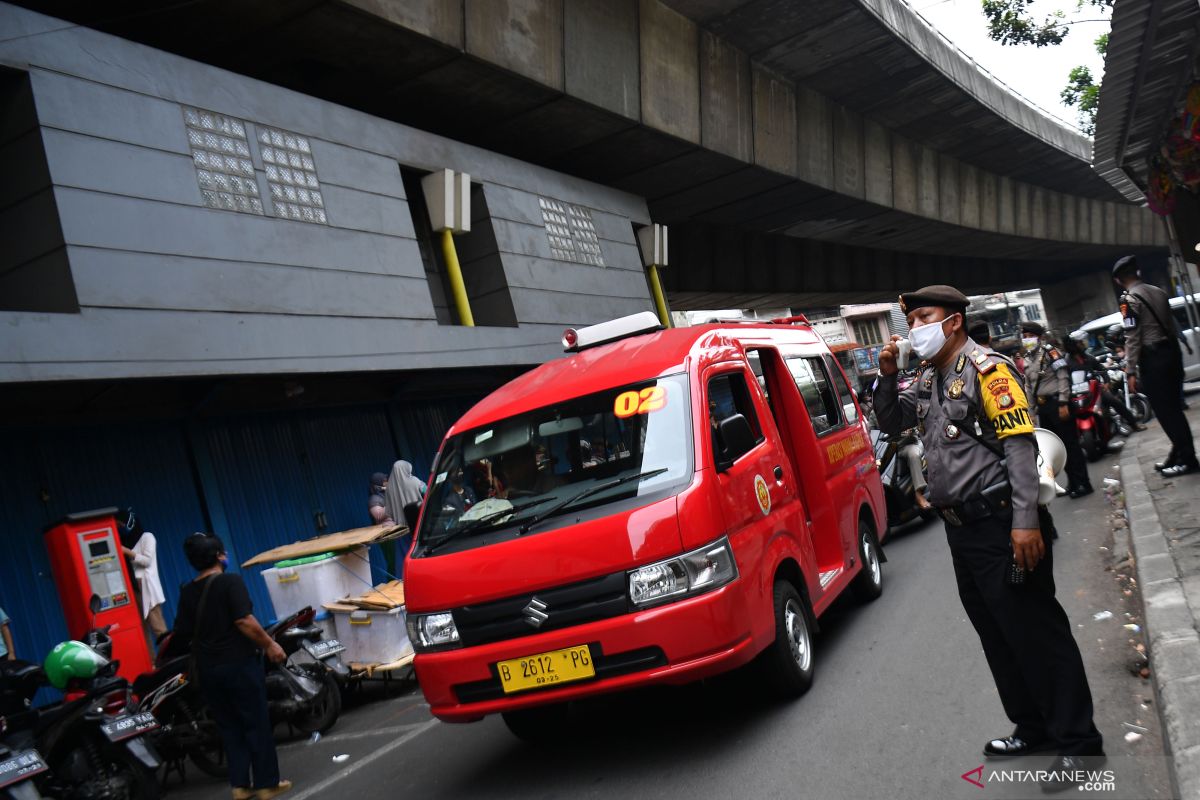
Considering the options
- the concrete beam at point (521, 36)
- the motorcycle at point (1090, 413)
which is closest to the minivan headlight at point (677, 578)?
the concrete beam at point (521, 36)

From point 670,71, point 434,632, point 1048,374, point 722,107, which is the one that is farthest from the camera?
point 722,107

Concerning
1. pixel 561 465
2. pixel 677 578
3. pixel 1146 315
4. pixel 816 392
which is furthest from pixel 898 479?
pixel 677 578

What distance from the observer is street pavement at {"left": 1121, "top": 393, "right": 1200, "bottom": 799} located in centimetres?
389

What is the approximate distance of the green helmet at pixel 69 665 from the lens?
6.68 metres

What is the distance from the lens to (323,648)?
8.41 m

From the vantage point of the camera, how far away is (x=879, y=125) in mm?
23938

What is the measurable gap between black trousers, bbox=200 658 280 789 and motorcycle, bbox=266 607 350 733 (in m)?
1.49

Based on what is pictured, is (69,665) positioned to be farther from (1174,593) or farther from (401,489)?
(1174,593)

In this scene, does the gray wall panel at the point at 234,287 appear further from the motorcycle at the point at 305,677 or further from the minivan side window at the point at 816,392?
the minivan side window at the point at 816,392

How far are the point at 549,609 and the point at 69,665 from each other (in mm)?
3554

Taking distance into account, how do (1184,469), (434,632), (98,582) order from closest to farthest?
(434,632)
(98,582)
(1184,469)

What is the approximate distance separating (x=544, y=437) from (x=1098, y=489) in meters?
8.06

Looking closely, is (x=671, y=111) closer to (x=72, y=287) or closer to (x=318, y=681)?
(x=72, y=287)

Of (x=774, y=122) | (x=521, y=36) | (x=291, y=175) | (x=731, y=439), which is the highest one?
(x=521, y=36)
